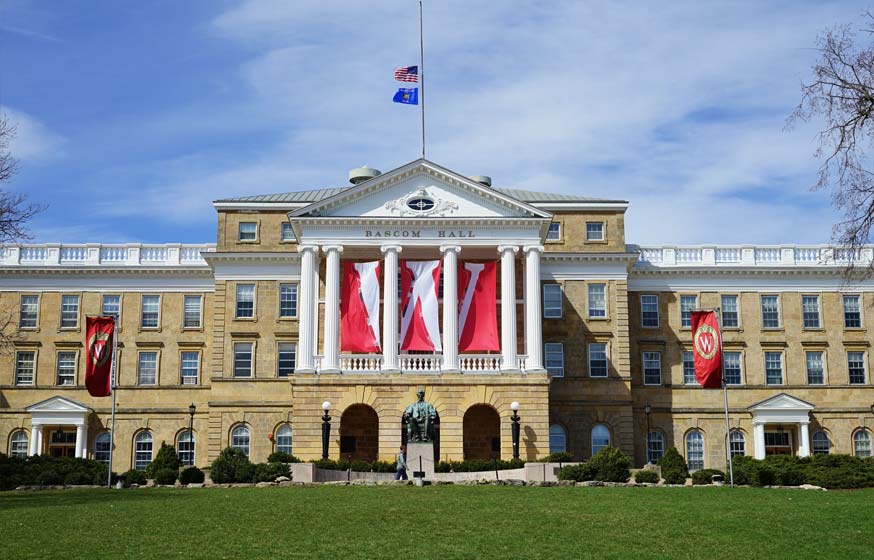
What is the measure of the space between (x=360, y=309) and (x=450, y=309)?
4265mm

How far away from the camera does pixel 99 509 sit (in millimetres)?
31047

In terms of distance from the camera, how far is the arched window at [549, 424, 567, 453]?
200 ft

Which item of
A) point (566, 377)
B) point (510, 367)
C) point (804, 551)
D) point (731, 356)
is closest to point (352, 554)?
point (804, 551)

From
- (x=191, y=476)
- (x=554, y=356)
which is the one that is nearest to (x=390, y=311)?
(x=554, y=356)

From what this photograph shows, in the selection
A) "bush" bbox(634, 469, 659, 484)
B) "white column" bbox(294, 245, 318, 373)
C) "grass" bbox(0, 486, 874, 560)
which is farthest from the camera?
"white column" bbox(294, 245, 318, 373)

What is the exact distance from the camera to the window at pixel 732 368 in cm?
6397

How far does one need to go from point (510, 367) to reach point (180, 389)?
19.3 metres

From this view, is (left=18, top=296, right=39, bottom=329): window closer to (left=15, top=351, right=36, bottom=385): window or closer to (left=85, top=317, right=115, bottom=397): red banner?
(left=15, top=351, right=36, bottom=385): window

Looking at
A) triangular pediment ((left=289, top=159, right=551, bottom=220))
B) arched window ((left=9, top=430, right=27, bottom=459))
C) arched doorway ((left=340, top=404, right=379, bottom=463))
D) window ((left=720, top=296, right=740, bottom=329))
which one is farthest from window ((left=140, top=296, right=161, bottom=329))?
window ((left=720, top=296, right=740, bottom=329))

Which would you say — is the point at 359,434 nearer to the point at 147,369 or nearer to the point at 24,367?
the point at 147,369

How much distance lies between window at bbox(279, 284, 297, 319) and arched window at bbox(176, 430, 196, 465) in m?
8.34

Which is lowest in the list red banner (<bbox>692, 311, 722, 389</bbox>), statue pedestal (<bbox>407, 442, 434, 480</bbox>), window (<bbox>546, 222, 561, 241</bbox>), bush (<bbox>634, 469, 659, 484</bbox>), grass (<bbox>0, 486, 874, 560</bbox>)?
grass (<bbox>0, 486, 874, 560</bbox>)

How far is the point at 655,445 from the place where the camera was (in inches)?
2482

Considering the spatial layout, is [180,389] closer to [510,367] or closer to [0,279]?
[0,279]
